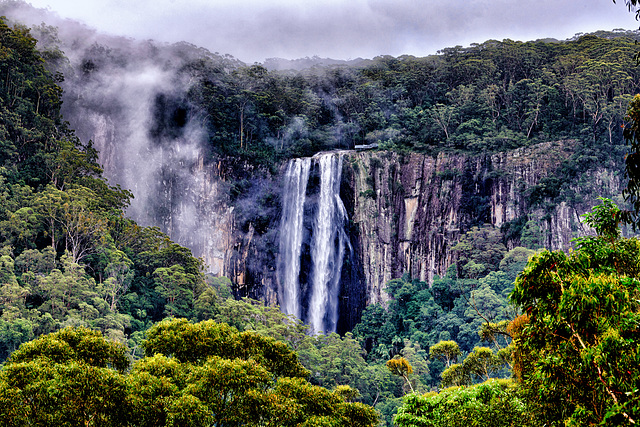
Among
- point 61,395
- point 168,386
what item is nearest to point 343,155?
point 168,386

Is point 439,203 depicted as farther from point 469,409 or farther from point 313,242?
point 469,409

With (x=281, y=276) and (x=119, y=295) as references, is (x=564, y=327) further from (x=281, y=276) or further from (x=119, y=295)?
(x=281, y=276)

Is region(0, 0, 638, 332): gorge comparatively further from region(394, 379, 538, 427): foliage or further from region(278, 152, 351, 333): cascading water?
region(394, 379, 538, 427): foliage

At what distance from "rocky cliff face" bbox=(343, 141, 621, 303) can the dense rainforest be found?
2.33 ft

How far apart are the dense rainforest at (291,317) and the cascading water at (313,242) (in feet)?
5.20

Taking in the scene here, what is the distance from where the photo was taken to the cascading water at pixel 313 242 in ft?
110

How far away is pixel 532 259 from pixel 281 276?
30044 millimetres

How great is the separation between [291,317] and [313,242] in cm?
707

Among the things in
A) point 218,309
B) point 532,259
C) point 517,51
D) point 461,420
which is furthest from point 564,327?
point 517,51

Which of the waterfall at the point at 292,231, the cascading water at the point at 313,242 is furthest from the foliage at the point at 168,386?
the waterfall at the point at 292,231

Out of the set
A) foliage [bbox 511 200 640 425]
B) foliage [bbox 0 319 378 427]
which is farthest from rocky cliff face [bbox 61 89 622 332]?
foliage [bbox 511 200 640 425]

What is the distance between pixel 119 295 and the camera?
2280 centimetres

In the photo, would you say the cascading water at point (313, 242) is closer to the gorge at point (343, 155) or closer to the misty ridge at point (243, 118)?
the gorge at point (343, 155)

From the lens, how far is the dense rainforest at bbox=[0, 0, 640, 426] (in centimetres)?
556
